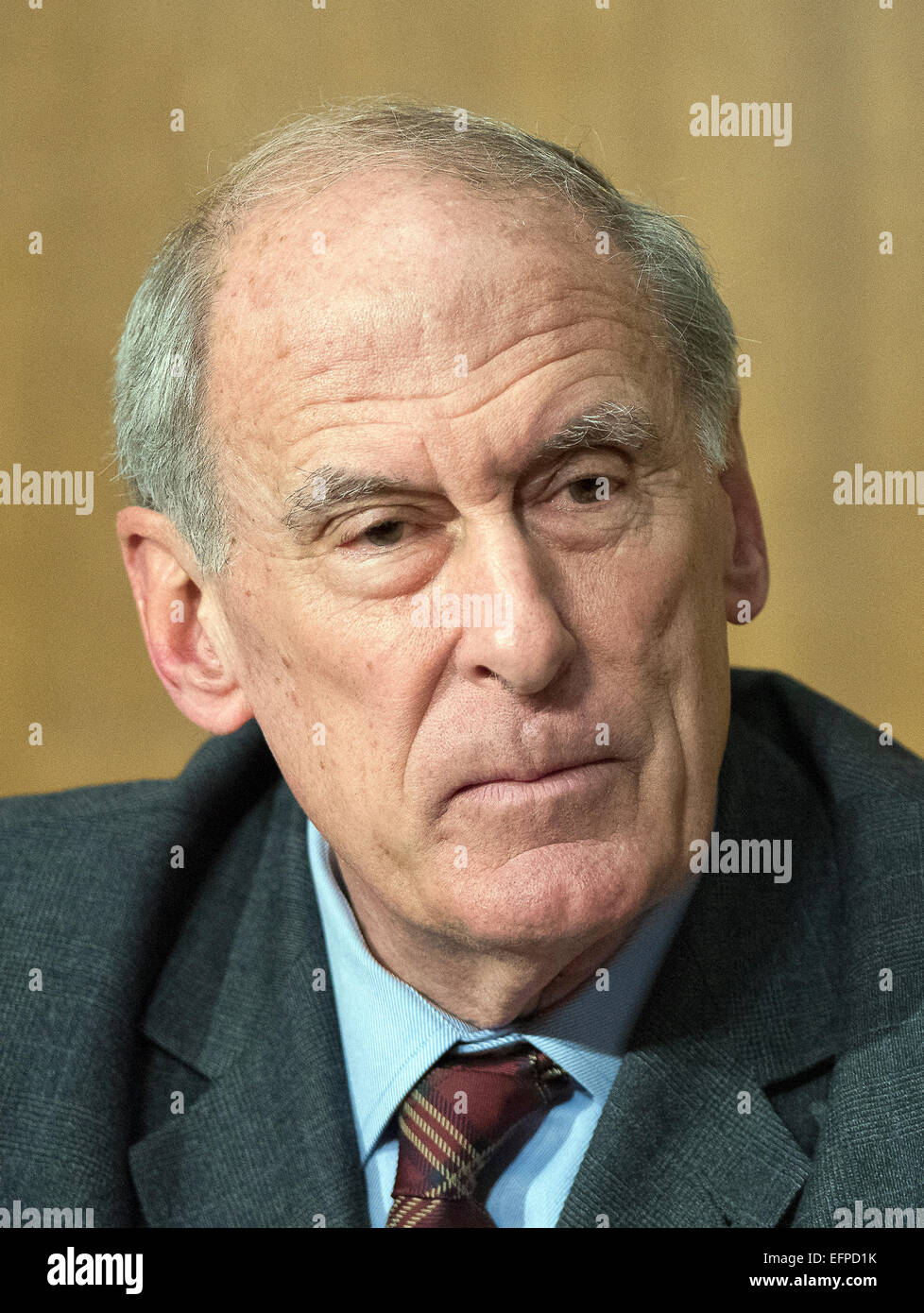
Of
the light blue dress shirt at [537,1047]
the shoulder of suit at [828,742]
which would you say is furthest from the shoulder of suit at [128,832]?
the shoulder of suit at [828,742]

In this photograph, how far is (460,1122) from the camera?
1673 millimetres

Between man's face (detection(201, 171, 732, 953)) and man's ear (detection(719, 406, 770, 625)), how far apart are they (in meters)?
0.16

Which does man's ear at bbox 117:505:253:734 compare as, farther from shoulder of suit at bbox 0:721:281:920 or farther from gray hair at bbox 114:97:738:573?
shoulder of suit at bbox 0:721:281:920

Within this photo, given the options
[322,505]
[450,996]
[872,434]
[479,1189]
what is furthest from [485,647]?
[872,434]

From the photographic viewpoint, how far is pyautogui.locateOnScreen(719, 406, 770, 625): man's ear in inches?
71.1

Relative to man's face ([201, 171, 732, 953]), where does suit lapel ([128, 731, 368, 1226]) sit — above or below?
below

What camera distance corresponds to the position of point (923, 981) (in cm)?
166

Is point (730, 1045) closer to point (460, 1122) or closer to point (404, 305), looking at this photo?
point (460, 1122)

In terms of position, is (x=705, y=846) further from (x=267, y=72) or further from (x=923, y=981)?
(x=267, y=72)

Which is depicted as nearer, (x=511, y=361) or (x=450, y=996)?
(x=511, y=361)

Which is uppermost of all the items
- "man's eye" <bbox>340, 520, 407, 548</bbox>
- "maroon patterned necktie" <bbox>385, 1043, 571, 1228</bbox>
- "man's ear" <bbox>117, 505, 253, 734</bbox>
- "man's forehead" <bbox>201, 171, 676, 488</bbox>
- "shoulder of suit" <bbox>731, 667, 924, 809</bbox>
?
"man's forehead" <bbox>201, 171, 676, 488</bbox>

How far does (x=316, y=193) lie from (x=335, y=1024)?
3.26 ft

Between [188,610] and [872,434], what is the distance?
1561mm

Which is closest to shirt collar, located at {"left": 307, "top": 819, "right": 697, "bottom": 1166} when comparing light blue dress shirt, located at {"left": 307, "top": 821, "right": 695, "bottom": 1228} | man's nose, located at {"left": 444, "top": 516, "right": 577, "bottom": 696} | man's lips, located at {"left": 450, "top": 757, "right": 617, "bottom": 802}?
light blue dress shirt, located at {"left": 307, "top": 821, "right": 695, "bottom": 1228}
